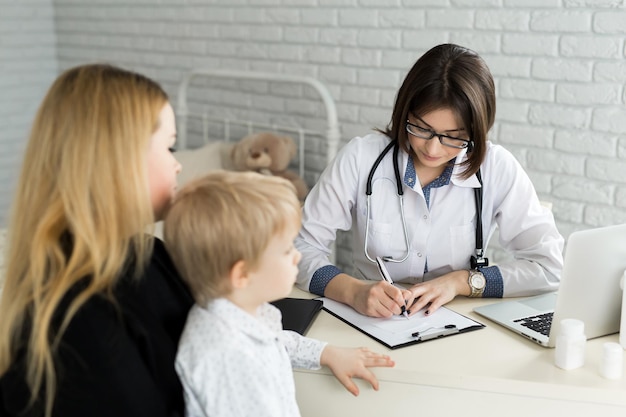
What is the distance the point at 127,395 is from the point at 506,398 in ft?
2.23

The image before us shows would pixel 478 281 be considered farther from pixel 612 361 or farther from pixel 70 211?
pixel 70 211

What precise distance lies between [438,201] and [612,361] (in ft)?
2.25

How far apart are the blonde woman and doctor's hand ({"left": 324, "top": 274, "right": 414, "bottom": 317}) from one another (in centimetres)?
58

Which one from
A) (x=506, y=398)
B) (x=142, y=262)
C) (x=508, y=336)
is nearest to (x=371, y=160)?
(x=508, y=336)

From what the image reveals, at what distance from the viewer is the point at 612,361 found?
4.44ft

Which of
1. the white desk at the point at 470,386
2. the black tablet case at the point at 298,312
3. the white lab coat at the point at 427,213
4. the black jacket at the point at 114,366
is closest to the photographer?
the black jacket at the point at 114,366

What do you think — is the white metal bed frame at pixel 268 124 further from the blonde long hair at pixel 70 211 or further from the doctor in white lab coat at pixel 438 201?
the blonde long hair at pixel 70 211

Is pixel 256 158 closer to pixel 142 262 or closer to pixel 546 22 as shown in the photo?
pixel 546 22

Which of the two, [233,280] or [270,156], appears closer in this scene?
[233,280]

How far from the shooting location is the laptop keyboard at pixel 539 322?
5.14 feet

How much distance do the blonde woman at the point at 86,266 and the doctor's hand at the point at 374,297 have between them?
58 centimetres

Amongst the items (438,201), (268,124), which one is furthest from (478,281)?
(268,124)

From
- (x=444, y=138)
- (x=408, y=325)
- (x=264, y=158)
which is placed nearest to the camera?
(x=408, y=325)

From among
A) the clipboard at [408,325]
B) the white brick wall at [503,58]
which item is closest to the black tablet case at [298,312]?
the clipboard at [408,325]
